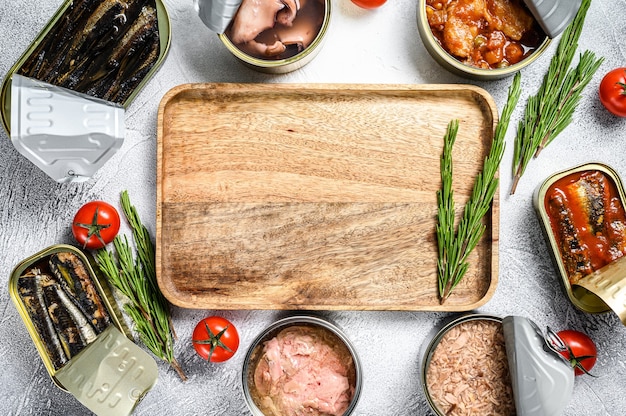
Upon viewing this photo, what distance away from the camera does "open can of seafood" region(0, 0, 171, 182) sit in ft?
4.59

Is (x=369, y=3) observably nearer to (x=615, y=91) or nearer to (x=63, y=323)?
(x=615, y=91)

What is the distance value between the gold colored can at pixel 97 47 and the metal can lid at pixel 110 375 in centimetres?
60

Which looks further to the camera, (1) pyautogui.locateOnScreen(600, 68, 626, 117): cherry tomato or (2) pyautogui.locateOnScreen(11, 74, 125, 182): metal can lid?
(1) pyautogui.locateOnScreen(600, 68, 626, 117): cherry tomato

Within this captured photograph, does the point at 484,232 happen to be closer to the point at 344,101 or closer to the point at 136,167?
the point at 344,101

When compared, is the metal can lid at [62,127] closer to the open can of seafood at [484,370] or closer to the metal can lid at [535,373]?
the open can of seafood at [484,370]

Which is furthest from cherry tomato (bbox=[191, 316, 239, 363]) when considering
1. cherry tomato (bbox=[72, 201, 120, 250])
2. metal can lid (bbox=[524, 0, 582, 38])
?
metal can lid (bbox=[524, 0, 582, 38])

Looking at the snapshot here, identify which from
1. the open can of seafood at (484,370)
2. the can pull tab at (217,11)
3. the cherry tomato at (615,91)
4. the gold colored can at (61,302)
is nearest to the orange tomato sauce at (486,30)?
the cherry tomato at (615,91)

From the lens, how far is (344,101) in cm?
152

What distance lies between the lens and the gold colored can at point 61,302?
1488mm

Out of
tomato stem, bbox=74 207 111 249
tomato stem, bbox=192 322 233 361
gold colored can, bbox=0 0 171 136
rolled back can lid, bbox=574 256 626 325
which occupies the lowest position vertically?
tomato stem, bbox=192 322 233 361

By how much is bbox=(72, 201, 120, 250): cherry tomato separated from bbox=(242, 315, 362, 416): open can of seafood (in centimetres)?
50

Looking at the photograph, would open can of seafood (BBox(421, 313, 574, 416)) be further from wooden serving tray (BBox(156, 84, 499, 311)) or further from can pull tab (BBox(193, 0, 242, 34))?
can pull tab (BBox(193, 0, 242, 34))

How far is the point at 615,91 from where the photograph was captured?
151 centimetres

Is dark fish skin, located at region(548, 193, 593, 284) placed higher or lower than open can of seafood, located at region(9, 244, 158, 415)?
higher
